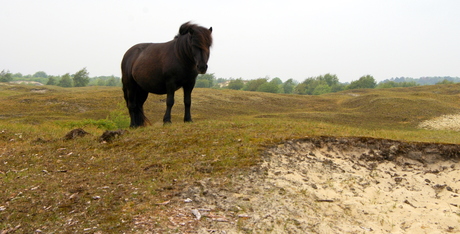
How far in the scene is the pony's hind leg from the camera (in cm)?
1566

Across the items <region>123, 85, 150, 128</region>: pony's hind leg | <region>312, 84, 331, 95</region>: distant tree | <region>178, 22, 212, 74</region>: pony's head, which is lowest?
<region>312, 84, 331, 95</region>: distant tree

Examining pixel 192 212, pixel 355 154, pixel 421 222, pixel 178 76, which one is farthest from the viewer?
pixel 178 76

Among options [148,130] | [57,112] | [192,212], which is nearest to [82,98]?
[57,112]

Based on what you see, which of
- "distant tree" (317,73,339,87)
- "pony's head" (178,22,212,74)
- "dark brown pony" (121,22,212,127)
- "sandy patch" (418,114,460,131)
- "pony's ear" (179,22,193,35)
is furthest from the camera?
"distant tree" (317,73,339,87)

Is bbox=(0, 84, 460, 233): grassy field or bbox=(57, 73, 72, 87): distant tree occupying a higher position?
bbox=(0, 84, 460, 233): grassy field

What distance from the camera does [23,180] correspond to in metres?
8.54

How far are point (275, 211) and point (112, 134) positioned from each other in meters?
7.66

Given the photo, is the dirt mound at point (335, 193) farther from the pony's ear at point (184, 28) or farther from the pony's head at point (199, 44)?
the pony's ear at point (184, 28)

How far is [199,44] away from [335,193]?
6.76 m

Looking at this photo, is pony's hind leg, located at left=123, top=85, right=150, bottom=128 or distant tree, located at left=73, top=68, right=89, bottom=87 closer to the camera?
pony's hind leg, located at left=123, top=85, right=150, bottom=128

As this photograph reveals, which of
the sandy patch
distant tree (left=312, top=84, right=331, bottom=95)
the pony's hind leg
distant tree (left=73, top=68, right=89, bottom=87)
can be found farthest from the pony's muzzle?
distant tree (left=312, top=84, right=331, bottom=95)

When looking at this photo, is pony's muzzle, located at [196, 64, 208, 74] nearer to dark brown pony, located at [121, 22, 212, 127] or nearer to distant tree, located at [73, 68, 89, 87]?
dark brown pony, located at [121, 22, 212, 127]

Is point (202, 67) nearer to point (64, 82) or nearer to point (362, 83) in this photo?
point (362, 83)

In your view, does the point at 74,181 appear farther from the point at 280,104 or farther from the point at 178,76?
the point at 280,104
